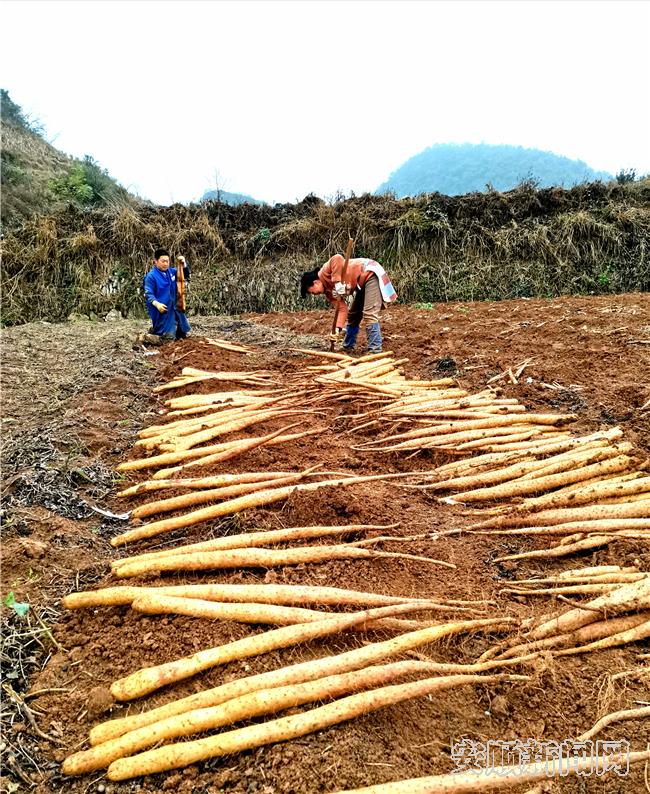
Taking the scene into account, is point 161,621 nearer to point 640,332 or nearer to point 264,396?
point 264,396

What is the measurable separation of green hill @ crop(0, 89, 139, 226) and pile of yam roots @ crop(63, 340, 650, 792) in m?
12.2

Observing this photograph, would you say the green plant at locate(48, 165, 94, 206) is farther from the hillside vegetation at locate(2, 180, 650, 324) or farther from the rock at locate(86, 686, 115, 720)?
the rock at locate(86, 686, 115, 720)

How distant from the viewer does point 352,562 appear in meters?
2.05

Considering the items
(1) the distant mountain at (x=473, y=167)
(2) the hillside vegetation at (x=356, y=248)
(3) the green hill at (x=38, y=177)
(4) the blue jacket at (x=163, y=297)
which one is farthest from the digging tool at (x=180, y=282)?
(1) the distant mountain at (x=473, y=167)

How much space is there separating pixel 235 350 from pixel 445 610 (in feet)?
16.3

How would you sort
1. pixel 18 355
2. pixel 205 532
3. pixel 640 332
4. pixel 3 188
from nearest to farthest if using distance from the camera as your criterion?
pixel 205 532 → pixel 640 332 → pixel 18 355 → pixel 3 188

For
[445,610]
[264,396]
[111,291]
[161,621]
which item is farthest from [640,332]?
[111,291]

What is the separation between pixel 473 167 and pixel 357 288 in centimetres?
6049

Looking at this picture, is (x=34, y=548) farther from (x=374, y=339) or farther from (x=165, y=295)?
(x=165, y=295)

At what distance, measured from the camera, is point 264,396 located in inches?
162

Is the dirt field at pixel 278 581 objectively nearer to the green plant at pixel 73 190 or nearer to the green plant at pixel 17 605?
the green plant at pixel 17 605

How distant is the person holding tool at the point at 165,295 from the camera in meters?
6.82

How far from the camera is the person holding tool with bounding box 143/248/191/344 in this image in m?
6.82

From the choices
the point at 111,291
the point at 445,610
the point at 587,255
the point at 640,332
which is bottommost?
the point at 445,610
